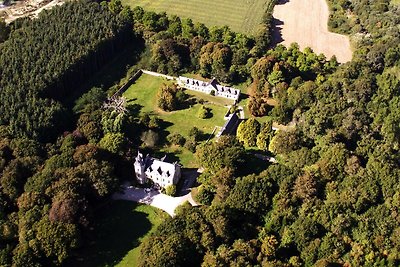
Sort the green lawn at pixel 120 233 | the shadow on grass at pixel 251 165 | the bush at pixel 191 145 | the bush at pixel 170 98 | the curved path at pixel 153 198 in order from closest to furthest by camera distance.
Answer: the green lawn at pixel 120 233, the curved path at pixel 153 198, the shadow on grass at pixel 251 165, the bush at pixel 191 145, the bush at pixel 170 98

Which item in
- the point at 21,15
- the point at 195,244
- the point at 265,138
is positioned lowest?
the point at 195,244

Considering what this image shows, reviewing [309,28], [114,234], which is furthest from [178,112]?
[309,28]

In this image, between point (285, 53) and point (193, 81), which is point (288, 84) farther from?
point (193, 81)

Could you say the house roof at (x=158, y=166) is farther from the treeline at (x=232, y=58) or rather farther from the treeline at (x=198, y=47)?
the treeline at (x=198, y=47)

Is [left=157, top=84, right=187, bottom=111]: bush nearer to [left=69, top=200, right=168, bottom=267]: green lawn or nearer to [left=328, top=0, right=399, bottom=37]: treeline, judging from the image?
[left=69, top=200, right=168, bottom=267]: green lawn

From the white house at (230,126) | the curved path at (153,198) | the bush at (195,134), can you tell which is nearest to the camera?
the curved path at (153,198)

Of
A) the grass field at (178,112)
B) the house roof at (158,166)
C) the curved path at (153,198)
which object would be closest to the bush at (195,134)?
the grass field at (178,112)

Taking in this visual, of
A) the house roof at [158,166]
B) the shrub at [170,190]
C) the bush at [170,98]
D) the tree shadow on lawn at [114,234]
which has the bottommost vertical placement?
the tree shadow on lawn at [114,234]

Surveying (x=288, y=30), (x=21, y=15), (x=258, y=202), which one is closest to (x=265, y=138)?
(x=258, y=202)
